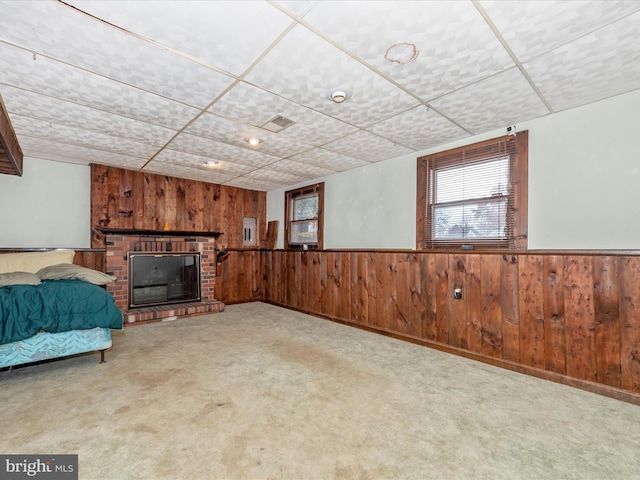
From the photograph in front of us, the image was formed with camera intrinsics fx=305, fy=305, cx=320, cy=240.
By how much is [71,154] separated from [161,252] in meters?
1.74

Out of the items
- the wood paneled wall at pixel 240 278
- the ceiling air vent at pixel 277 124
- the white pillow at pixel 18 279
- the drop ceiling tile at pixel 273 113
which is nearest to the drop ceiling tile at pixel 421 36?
the drop ceiling tile at pixel 273 113

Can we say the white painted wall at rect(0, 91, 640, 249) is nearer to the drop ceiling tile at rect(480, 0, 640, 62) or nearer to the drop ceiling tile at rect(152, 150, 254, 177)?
the drop ceiling tile at rect(480, 0, 640, 62)

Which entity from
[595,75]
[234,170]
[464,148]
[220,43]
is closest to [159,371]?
[220,43]

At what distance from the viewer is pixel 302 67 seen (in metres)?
2.01

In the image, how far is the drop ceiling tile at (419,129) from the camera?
2750 millimetres

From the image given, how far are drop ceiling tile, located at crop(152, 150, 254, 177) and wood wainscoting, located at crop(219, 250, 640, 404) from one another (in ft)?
6.62

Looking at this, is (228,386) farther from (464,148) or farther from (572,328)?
(464,148)

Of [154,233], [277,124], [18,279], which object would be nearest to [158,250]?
[154,233]

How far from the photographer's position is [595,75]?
208cm

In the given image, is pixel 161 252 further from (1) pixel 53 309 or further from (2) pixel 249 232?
(1) pixel 53 309

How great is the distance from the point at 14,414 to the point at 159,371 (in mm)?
888

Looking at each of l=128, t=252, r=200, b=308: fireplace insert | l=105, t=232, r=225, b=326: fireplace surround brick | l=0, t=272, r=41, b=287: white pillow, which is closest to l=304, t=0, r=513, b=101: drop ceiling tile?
l=0, t=272, r=41, b=287: white pillow

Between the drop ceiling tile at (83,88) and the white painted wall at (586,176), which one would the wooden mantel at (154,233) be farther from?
the white painted wall at (586,176)

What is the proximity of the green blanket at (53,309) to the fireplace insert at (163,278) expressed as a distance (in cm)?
176
